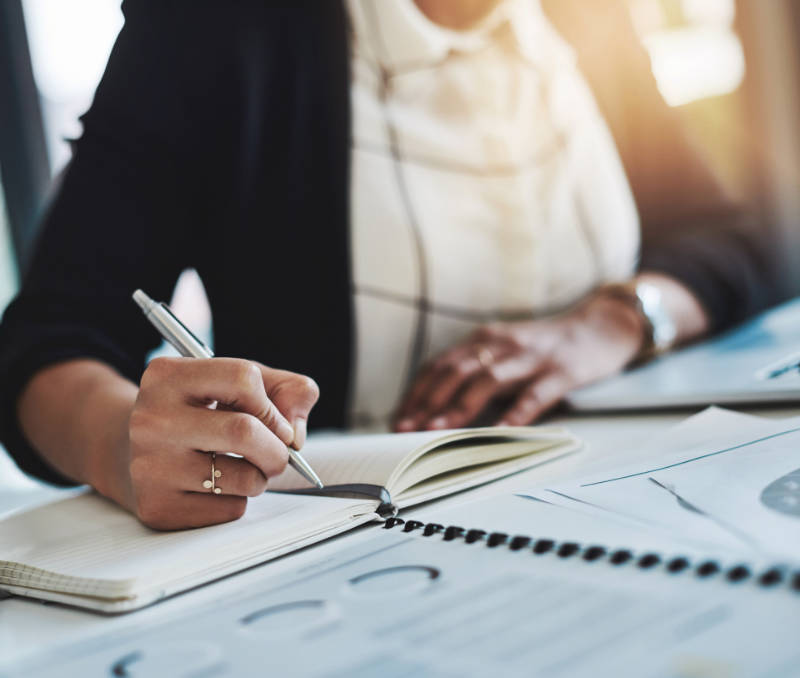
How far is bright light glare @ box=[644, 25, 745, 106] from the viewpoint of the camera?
238 cm

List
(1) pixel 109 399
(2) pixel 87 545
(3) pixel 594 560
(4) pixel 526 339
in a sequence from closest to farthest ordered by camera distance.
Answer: (3) pixel 594 560
(2) pixel 87 545
(1) pixel 109 399
(4) pixel 526 339

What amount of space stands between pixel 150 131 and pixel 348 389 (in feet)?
1.16

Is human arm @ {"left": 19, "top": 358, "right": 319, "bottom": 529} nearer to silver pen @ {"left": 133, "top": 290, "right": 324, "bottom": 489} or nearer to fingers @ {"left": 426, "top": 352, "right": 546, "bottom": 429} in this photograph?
silver pen @ {"left": 133, "top": 290, "right": 324, "bottom": 489}

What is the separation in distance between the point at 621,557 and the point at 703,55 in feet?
8.28

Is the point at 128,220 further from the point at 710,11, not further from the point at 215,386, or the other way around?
the point at 710,11

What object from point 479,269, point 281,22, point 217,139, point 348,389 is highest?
point 281,22

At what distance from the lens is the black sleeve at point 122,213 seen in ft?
2.33

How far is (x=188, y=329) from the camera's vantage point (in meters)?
0.50

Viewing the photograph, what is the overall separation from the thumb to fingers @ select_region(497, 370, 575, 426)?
0.27 meters

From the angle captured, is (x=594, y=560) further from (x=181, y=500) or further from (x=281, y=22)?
(x=281, y=22)

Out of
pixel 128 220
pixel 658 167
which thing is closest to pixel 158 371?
pixel 128 220

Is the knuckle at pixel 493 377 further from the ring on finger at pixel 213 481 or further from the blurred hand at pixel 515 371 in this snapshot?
the ring on finger at pixel 213 481

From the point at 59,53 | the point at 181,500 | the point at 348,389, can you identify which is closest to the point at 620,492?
the point at 181,500

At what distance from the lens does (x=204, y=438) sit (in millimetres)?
436
